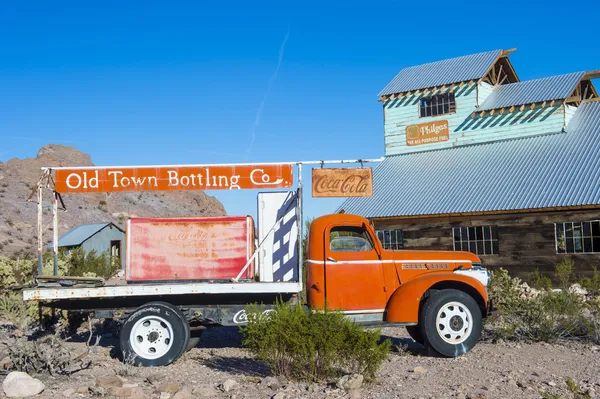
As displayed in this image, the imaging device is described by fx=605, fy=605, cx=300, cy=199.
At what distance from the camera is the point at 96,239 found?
31.5 meters

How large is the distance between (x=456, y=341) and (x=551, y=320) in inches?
89.1

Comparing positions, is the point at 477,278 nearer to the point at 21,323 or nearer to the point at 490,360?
the point at 490,360

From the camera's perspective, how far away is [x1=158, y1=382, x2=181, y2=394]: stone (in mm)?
7285

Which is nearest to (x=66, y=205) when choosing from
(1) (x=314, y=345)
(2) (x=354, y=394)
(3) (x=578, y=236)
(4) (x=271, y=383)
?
(3) (x=578, y=236)

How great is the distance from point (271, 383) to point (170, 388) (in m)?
1.23

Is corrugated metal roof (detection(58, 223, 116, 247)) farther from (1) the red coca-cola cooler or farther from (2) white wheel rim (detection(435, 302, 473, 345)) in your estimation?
(2) white wheel rim (detection(435, 302, 473, 345))

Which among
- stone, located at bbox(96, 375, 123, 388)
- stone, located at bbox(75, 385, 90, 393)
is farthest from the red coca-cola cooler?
stone, located at bbox(75, 385, 90, 393)

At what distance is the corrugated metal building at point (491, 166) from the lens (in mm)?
19016

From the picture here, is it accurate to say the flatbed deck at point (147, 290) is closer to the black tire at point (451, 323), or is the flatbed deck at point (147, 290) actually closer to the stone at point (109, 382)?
the stone at point (109, 382)

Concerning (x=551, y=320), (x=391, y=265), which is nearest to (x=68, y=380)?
(x=391, y=265)

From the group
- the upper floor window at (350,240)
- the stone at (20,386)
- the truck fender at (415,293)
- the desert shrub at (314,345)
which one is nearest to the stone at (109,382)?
the stone at (20,386)

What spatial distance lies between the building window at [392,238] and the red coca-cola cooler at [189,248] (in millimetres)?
13158

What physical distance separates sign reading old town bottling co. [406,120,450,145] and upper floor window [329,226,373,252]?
1765cm

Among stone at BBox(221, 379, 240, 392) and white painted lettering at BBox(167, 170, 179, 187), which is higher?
white painted lettering at BBox(167, 170, 179, 187)
